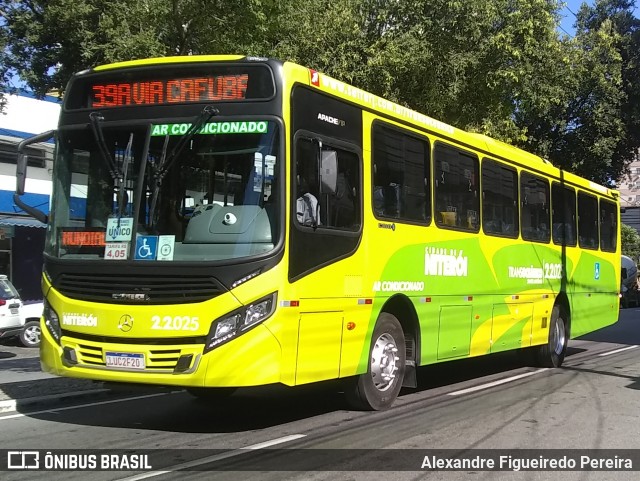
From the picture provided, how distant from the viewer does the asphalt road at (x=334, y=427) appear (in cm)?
561

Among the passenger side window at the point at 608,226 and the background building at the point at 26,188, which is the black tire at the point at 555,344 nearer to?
the passenger side window at the point at 608,226

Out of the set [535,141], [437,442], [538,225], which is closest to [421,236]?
[437,442]

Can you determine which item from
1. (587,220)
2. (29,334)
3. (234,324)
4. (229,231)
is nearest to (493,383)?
(587,220)

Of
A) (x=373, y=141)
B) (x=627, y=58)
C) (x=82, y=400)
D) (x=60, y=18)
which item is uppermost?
(x=627, y=58)

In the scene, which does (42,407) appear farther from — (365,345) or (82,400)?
(365,345)

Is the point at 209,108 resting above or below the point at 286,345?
above

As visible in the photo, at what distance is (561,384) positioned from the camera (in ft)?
34.3

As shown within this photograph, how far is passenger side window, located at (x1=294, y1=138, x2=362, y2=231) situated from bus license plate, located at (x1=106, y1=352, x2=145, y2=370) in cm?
190

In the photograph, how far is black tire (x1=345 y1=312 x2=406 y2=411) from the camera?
298 inches

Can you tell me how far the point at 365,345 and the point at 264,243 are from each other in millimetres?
1910

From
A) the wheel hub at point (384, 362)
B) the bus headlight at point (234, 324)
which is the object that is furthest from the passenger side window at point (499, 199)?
the bus headlight at point (234, 324)

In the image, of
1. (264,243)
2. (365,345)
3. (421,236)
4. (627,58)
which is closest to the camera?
(264,243)

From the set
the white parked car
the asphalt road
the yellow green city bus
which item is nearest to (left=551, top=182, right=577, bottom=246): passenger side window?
the asphalt road

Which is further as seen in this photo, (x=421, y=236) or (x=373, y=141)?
(x=421, y=236)
